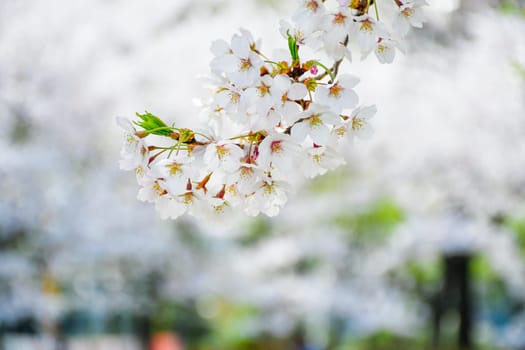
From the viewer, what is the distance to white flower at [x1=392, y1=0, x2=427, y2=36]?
1099 millimetres

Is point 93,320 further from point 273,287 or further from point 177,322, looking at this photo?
point 273,287

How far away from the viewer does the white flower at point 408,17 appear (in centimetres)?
110

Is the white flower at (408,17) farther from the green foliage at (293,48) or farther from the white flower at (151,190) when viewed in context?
the white flower at (151,190)

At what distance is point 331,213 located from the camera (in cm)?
1042

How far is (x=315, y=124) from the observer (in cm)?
103

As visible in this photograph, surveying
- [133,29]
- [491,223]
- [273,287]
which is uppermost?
[133,29]

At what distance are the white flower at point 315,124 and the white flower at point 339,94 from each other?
0.04ft

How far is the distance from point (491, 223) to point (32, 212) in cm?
569

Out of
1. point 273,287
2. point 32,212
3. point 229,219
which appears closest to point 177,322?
point 273,287

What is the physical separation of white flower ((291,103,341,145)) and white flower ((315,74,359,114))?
1 cm

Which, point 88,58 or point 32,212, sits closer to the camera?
point 32,212

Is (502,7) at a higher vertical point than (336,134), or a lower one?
higher

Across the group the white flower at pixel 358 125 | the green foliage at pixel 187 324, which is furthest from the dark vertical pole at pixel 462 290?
the white flower at pixel 358 125

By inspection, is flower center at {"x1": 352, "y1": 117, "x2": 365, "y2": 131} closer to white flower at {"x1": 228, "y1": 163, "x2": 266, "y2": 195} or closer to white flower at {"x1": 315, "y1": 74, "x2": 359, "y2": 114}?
white flower at {"x1": 315, "y1": 74, "x2": 359, "y2": 114}
